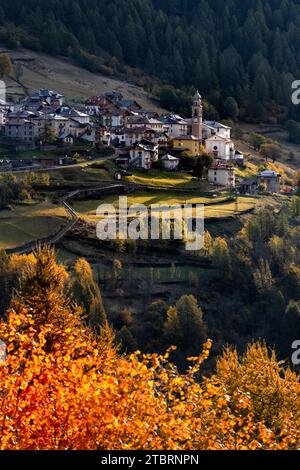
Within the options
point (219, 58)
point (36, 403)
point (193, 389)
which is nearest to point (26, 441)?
point (36, 403)

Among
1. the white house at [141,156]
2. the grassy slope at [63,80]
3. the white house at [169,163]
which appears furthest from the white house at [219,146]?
the grassy slope at [63,80]

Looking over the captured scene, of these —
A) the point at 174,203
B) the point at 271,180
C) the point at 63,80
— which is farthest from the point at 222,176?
the point at 63,80

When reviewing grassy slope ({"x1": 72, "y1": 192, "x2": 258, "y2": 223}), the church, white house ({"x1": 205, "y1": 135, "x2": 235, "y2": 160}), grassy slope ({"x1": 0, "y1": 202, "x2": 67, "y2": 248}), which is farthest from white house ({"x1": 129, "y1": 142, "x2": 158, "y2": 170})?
grassy slope ({"x1": 0, "y1": 202, "x2": 67, "y2": 248})

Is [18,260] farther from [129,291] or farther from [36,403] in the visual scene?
[36,403]

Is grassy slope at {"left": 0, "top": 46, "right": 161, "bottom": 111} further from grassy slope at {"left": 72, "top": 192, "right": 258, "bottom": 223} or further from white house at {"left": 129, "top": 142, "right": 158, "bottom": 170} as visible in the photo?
grassy slope at {"left": 72, "top": 192, "right": 258, "bottom": 223}

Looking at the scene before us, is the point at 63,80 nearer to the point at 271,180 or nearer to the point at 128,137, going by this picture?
the point at 128,137

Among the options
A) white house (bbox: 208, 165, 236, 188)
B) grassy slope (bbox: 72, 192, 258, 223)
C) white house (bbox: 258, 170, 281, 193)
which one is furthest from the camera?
white house (bbox: 258, 170, 281, 193)

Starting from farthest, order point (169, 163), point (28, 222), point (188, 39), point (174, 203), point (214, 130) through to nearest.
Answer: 1. point (188, 39)
2. point (214, 130)
3. point (169, 163)
4. point (174, 203)
5. point (28, 222)
